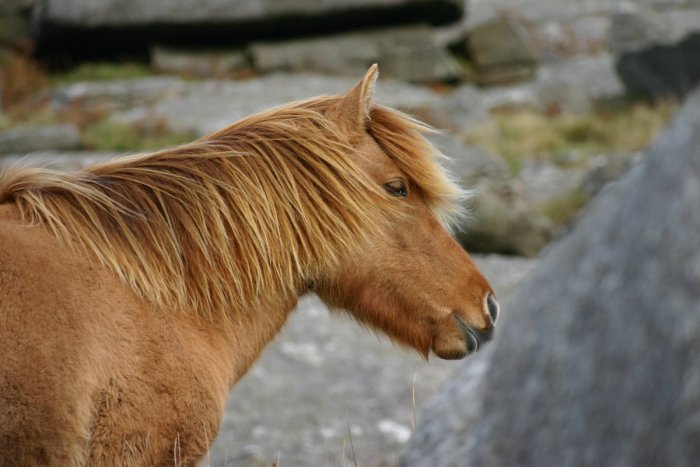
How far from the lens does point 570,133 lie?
17938 mm

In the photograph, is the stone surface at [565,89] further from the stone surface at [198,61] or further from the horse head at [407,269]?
the horse head at [407,269]

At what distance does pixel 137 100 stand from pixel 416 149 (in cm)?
1532

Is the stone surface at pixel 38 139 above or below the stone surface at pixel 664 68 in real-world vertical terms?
above

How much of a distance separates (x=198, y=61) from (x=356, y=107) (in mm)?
16862

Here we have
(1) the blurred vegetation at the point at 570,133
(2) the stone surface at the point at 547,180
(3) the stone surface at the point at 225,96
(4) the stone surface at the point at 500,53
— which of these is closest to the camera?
(2) the stone surface at the point at 547,180

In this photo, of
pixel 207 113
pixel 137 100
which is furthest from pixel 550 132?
pixel 137 100

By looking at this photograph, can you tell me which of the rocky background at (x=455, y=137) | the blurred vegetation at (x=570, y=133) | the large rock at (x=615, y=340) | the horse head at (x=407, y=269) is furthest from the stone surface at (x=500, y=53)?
the large rock at (x=615, y=340)

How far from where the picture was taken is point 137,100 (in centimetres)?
1847

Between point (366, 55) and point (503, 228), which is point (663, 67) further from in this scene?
point (503, 228)

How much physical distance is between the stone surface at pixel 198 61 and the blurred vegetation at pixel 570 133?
5856 millimetres

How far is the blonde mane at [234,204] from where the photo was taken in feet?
11.5

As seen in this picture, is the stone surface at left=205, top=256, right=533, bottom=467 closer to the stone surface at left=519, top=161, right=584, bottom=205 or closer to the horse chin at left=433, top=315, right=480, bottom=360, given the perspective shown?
the horse chin at left=433, top=315, right=480, bottom=360

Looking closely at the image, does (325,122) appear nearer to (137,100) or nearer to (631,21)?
Result: (137,100)

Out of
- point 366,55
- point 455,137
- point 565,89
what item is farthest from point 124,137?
point 565,89
